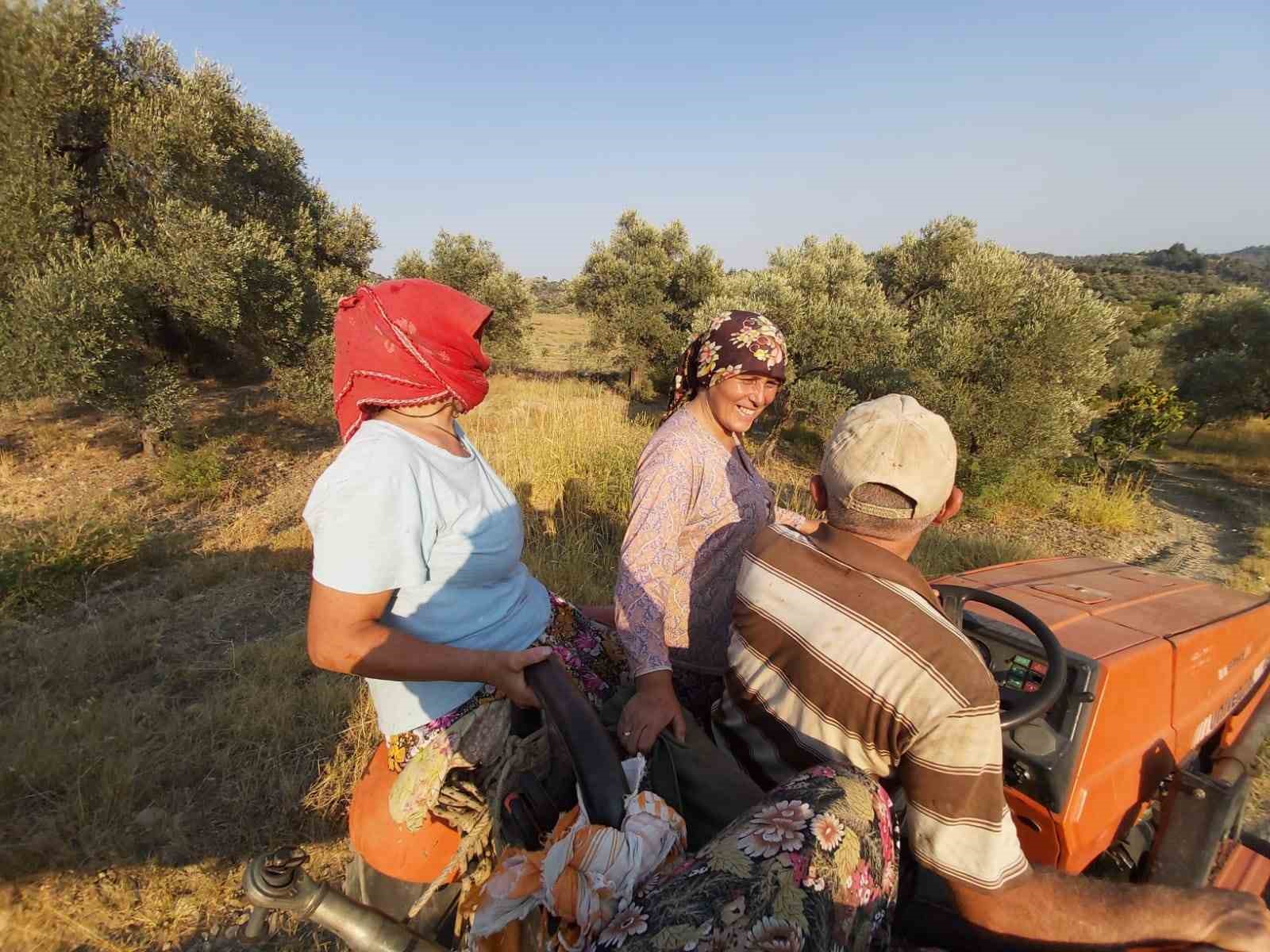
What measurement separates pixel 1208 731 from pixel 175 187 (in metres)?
11.9

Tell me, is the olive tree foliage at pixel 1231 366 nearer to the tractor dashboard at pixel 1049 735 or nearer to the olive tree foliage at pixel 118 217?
the tractor dashboard at pixel 1049 735

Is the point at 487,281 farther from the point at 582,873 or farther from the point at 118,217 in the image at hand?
the point at 582,873

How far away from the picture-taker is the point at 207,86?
8.92m

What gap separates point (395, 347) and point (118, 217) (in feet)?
34.2

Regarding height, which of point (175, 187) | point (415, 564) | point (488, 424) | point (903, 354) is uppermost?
point (175, 187)

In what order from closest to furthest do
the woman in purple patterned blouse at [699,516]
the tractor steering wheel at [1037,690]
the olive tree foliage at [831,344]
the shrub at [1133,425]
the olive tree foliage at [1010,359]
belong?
the tractor steering wheel at [1037,690] → the woman in purple patterned blouse at [699,516] → the olive tree foliage at [1010,359] → the shrub at [1133,425] → the olive tree foliage at [831,344]

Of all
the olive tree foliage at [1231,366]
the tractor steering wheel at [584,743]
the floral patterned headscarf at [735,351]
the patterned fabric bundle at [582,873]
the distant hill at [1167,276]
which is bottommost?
the patterned fabric bundle at [582,873]

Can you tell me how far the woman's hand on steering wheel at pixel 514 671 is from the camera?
4.13 ft

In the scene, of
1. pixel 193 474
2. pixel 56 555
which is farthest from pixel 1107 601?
pixel 193 474

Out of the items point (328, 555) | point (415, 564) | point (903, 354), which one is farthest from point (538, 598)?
point (903, 354)

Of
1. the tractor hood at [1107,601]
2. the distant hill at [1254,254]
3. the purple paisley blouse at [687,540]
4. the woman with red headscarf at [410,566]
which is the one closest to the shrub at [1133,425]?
the tractor hood at [1107,601]

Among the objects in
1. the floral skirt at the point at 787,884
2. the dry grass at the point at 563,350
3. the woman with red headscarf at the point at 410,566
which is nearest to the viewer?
the floral skirt at the point at 787,884

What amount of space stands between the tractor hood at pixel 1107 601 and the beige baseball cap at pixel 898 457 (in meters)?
1.03

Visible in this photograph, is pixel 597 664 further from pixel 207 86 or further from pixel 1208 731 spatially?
pixel 207 86
